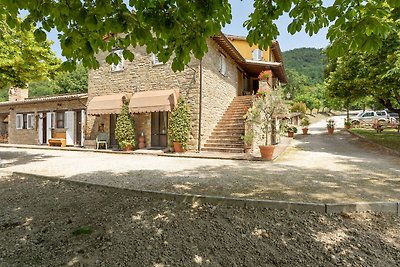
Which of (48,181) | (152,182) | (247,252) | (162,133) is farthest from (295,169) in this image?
(162,133)

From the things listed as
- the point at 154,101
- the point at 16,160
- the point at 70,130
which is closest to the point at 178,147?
the point at 154,101

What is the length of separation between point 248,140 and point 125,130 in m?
7.38

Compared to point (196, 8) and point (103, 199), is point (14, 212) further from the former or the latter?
point (196, 8)

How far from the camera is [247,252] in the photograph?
3.21 meters

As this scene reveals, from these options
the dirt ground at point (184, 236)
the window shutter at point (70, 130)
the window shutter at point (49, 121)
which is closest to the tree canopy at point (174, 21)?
the dirt ground at point (184, 236)

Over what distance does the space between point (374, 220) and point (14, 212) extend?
6.49 m

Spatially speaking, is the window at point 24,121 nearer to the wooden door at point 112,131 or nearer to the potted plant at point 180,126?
the wooden door at point 112,131

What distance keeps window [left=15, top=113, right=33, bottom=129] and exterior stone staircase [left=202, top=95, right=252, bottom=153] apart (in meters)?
17.0

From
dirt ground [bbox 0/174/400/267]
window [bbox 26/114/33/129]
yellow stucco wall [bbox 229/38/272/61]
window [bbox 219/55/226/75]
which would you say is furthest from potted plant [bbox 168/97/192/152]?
window [bbox 26/114/33/129]

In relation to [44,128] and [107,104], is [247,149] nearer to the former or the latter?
[107,104]

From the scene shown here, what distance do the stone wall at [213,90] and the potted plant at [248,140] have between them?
9.07 ft

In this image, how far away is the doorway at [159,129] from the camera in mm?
15180

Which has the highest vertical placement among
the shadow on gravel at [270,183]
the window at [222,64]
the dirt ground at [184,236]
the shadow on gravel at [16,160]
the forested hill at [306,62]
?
the forested hill at [306,62]

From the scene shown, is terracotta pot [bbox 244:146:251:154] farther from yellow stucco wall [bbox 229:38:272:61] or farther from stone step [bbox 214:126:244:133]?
yellow stucco wall [bbox 229:38:272:61]
